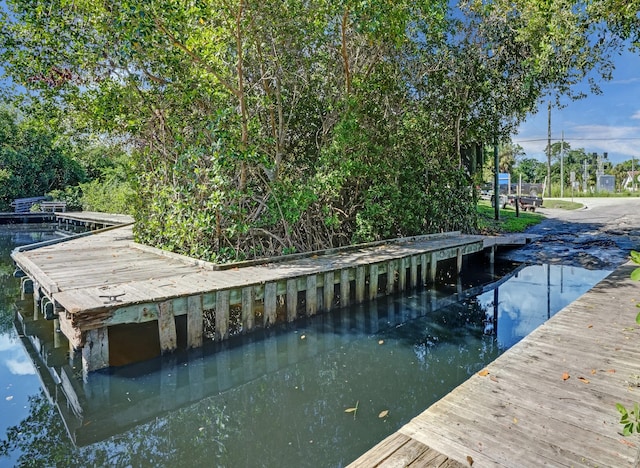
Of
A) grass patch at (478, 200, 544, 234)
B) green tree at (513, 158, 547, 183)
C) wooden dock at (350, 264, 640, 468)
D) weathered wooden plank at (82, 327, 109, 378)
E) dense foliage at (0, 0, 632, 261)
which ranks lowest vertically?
weathered wooden plank at (82, 327, 109, 378)

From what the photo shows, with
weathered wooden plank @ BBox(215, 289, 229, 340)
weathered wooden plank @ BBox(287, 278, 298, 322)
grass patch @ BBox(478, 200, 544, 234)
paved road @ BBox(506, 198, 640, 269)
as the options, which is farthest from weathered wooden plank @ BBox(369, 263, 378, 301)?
grass patch @ BBox(478, 200, 544, 234)

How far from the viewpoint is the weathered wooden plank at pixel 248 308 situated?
5895 mm

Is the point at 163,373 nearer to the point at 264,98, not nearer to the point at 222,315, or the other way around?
the point at 222,315

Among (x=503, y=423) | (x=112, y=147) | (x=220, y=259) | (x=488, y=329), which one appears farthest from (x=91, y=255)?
(x=503, y=423)

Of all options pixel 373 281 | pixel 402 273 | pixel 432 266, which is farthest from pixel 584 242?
pixel 373 281

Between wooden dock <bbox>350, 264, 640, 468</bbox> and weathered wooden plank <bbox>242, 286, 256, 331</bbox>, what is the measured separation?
3.38 metres

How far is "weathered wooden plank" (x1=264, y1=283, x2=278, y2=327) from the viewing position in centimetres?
612

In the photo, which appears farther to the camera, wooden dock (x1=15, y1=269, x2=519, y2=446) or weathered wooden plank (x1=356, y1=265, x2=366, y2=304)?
weathered wooden plank (x1=356, y1=265, x2=366, y2=304)

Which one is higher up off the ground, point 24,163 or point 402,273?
point 24,163

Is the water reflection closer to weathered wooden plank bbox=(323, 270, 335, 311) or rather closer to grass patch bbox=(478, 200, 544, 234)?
weathered wooden plank bbox=(323, 270, 335, 311)

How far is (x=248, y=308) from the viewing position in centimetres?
596

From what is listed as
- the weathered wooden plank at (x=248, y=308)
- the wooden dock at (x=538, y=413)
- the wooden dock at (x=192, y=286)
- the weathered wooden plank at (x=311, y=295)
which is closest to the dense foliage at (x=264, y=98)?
the wooden dock at (x=192, y=286)

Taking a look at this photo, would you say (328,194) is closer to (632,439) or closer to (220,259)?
(220,259)

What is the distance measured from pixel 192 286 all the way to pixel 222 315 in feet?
1.83
